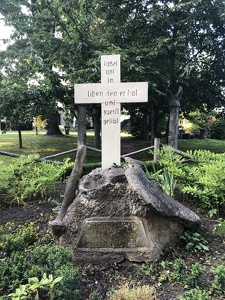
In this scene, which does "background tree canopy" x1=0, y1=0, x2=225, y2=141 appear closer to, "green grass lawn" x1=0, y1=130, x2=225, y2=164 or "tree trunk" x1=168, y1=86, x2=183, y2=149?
"tree trunk" x1=168, y1=86, x2=183, y2=149

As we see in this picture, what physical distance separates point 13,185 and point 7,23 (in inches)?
257

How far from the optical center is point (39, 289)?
1962mm

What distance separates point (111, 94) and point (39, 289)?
3.01 m

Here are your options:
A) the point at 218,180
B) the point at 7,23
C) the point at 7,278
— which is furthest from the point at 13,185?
the point at 7,23

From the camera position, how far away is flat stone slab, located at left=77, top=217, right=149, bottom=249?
111 inches

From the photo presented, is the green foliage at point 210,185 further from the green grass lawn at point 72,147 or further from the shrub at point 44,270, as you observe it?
the green grass lawn at point 72,147

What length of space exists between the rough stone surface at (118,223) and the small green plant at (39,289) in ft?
2.83

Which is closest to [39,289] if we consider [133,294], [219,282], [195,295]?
[133,294]

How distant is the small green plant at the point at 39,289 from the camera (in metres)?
1.73

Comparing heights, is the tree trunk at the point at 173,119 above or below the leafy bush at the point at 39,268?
above

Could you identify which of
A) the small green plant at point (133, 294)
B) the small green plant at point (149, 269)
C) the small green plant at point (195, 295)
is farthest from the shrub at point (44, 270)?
the small green plant at point (195, 295)

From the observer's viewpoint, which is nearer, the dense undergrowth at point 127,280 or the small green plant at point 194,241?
the dense undergrowth at point 127,280

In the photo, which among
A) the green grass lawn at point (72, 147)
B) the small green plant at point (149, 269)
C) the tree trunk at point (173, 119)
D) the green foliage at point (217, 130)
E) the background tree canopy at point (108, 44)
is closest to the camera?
the small green plant at point (149, 269)

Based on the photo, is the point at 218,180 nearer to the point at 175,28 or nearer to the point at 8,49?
the point at 175,28
